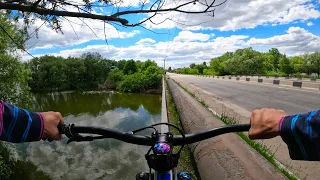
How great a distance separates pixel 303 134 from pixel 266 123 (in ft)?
0.52

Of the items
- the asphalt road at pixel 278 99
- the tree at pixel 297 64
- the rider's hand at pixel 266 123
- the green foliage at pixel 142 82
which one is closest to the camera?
the rider's hand at pixel 266 123

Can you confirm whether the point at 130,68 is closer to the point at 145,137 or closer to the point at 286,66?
the point at 286,66

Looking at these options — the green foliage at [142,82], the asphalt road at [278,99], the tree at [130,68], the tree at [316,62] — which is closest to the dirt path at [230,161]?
the asphalt road at [278,99]

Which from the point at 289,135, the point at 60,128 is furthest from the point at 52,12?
the point at 289,135

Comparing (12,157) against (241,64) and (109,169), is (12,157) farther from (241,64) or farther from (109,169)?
(241,64)

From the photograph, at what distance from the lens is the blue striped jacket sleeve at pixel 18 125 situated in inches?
53.2

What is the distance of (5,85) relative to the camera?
48.3ft

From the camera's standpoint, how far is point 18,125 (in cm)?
138

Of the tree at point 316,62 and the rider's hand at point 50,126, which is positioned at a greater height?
the tree at point 316,62

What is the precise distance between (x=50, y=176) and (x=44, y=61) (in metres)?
10.3

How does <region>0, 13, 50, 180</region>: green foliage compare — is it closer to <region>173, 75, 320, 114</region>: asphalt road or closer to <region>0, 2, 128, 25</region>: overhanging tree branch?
<region>173, 75, 320, 114</region>: asphalt road

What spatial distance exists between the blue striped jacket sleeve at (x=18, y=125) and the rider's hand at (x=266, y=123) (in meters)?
1.08

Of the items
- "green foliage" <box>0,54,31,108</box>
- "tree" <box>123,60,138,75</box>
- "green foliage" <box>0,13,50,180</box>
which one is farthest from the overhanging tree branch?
"tree" <box>123,60,138,75</box>

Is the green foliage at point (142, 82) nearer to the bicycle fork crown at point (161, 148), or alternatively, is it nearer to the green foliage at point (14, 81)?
the green foliage at point (14, 81)
